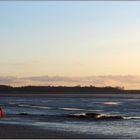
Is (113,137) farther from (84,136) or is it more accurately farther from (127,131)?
(127,131)

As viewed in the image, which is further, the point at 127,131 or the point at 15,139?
the point at 127,131

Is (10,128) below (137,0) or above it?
below

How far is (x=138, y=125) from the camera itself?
35.7 meters

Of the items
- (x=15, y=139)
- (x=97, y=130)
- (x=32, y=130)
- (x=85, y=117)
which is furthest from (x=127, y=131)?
(x=85, y=117)

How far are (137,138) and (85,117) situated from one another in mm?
17167

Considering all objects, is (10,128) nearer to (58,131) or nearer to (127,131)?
(58,131)

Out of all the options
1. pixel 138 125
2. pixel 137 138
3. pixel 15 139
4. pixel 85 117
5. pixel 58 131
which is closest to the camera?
pixel 15 139

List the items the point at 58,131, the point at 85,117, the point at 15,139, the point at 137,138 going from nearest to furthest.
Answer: the point at 15,139 < the point at 137,138 < the point at 58,131 < the point at 85,117

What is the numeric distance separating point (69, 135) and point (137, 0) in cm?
894

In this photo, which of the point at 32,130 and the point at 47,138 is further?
the point at 32,130

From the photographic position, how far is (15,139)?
82.8 ft

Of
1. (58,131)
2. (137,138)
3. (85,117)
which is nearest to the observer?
(137,138)

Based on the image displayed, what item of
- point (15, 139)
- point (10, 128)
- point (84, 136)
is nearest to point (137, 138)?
point (84, 136)

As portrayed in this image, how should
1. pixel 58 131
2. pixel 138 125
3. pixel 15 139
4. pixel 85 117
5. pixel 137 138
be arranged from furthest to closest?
pixel 85 117 → pixel 138 125 → pixel 58 131 → pixel 137 138 → pixel 15 139
